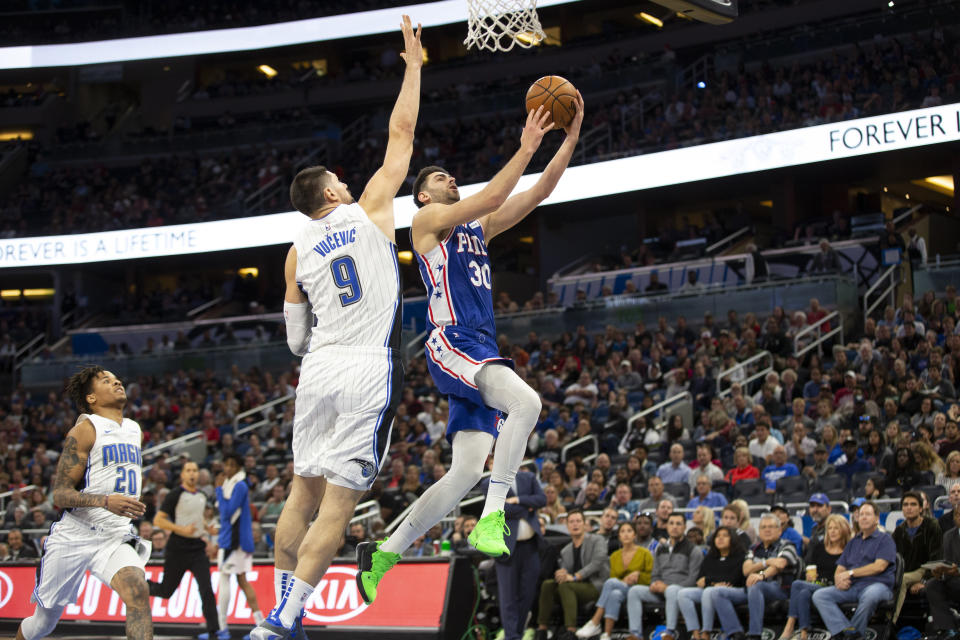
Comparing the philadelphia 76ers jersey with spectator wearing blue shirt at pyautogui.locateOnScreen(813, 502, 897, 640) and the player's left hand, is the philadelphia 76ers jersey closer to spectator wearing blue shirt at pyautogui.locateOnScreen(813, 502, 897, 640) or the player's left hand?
the player's left hand

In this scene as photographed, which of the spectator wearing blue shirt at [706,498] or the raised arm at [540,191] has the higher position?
the raised arm at [540,191]

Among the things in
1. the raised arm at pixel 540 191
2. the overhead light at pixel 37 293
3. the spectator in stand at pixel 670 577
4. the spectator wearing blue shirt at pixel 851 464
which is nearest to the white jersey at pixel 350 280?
the raised arm at pixel 540 191

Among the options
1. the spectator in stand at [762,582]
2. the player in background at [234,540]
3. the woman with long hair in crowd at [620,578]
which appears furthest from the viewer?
the player in background at [234,540]

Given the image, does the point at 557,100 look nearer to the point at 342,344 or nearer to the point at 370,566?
the point at 342,344

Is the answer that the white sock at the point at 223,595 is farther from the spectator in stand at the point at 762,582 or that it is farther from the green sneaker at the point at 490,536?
the green sneaker at the point at 490,536

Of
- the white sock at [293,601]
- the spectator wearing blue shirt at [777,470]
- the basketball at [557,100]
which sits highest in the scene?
the basketball at [557,100]

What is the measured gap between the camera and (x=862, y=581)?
9.37 metres

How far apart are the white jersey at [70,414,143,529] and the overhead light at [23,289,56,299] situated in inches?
1208

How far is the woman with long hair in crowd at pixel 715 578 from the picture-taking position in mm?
10070

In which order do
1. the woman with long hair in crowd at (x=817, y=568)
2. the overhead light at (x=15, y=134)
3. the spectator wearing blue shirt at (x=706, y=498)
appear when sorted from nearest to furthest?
the woman with long hair in crowd at (x=817, y=568)
the spectator wearing blue shirt at (x=706, y=498)
the overhead light at (x=15, y=134)

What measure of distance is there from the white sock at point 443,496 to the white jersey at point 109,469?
2488 mm

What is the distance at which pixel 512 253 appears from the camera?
1216 inches

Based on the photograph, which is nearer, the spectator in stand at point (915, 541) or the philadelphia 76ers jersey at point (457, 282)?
the philadelphia 76ers jersey at point (457, 282)

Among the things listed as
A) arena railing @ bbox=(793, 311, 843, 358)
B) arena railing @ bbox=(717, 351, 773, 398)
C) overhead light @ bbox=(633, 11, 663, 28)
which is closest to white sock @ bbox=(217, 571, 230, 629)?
Result: arena railing @ bbox=(717, 351, 773, 398)
